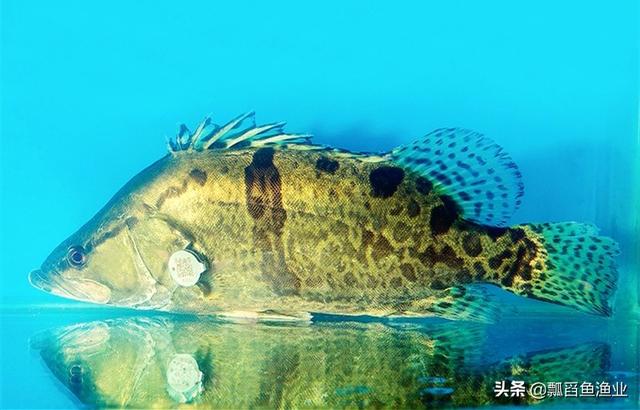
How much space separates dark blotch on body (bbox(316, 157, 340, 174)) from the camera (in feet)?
11.8

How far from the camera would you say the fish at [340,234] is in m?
3.53

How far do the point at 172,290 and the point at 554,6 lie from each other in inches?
116

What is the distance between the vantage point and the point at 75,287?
3.76 m

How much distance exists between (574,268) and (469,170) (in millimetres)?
764

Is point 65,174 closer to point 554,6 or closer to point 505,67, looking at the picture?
point 505,67

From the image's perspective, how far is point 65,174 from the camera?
Answer: 4508mm

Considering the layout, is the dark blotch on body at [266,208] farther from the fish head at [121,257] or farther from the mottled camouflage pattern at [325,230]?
the fish head at [121,257]

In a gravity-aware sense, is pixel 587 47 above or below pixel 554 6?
below

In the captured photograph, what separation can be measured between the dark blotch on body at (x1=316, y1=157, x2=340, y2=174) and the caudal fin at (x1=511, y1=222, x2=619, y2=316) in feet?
3.49

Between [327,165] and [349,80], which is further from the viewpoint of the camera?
[349,80]

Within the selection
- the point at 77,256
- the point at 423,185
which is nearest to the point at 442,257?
the point at 423,185

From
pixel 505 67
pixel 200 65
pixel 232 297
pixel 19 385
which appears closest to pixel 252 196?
pixel 232 297

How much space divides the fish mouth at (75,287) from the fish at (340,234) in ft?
0.15

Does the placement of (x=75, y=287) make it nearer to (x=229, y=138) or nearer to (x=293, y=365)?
(x=229, y=138)
